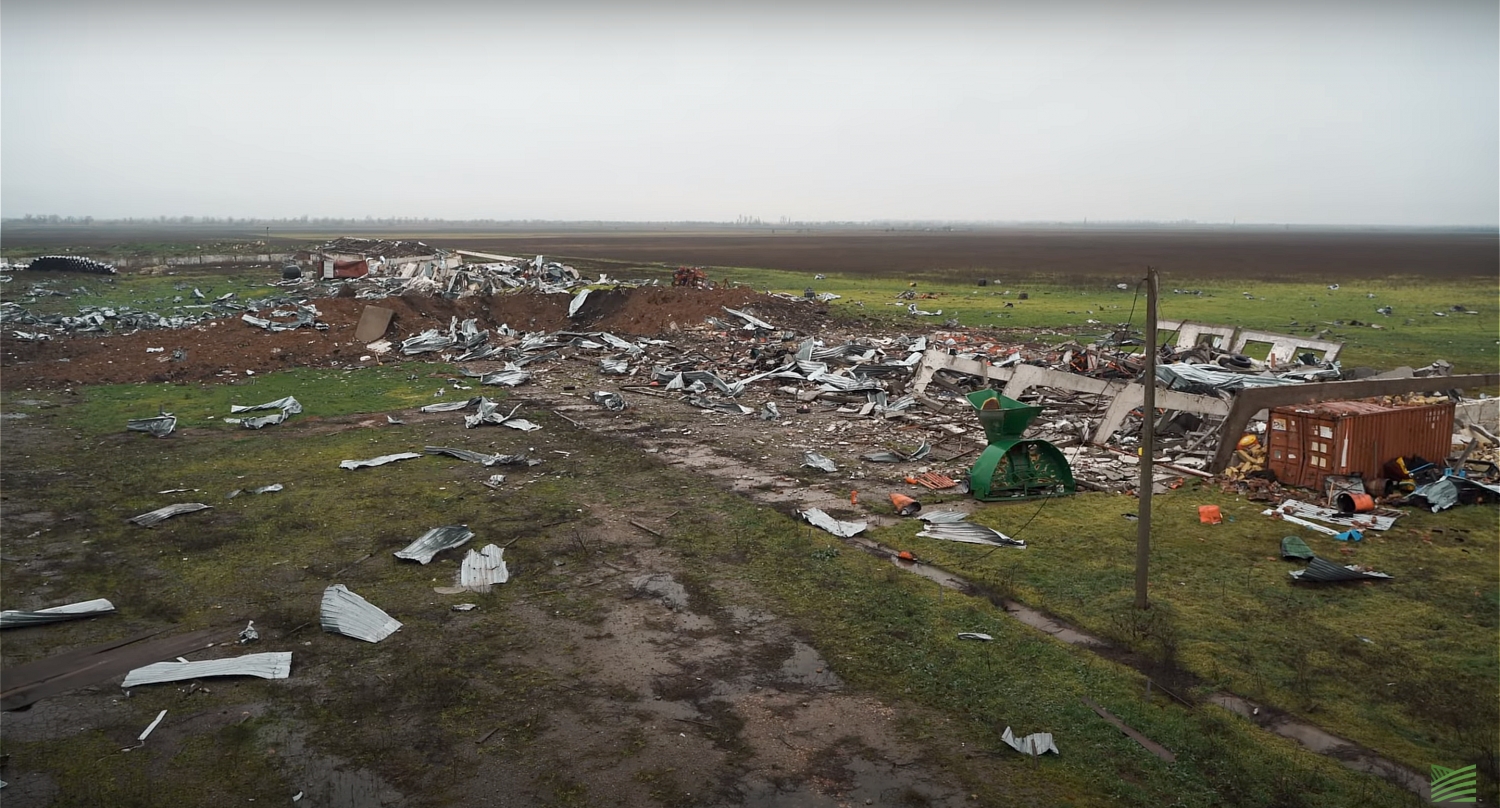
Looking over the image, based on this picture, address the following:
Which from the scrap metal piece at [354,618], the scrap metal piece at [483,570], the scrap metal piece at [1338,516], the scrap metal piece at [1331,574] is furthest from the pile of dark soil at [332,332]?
the scrap metal piece at [1331,574]

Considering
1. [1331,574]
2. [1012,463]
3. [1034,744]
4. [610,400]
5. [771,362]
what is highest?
[771,362]

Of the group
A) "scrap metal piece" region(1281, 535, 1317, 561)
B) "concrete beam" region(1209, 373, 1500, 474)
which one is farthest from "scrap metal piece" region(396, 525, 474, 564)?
"concrete beam" region(1209, 373, 1500, 474)

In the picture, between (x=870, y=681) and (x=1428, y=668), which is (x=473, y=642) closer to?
(x=870, y=681)

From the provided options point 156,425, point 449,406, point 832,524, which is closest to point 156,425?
point 156,425

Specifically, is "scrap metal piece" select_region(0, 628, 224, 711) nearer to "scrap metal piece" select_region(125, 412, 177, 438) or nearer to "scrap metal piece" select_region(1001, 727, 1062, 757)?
"scrap metal piece" select_region(1001, 727, 1062, 757)

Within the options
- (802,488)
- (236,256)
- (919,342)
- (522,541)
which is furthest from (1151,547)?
(236,256)

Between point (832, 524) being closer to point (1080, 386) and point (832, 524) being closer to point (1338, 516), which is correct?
point (1338, 516)

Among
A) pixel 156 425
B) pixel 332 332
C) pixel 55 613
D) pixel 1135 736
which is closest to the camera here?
pixel 1135 736
